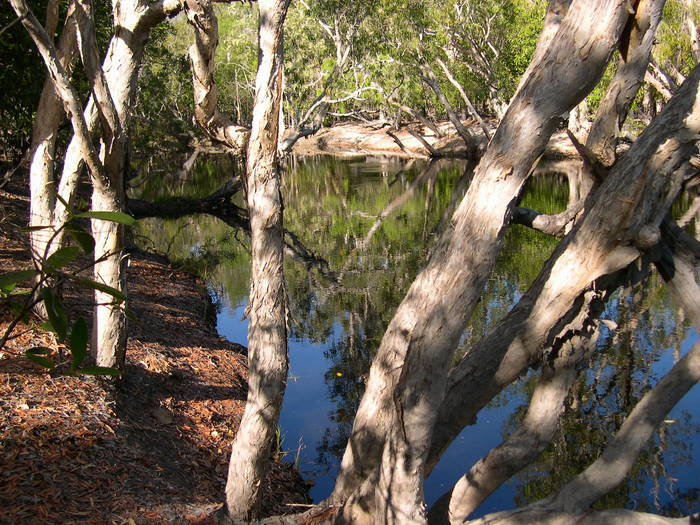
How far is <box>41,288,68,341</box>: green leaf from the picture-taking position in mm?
1216


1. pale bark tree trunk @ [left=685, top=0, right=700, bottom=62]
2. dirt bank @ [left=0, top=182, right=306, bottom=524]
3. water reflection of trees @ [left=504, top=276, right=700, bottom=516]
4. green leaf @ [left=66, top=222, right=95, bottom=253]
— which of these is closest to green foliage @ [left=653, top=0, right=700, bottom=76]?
pale bark tree trunk @ [left=685, top=0, right=700, bottom=62]

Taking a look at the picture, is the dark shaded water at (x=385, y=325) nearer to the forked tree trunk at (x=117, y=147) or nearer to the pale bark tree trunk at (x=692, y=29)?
the forked tree trunk at (x=117, y=147)

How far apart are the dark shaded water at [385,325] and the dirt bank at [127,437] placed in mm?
929

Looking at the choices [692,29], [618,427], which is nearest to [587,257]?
[618,427]

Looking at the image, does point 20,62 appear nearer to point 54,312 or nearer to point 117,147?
point 117,147

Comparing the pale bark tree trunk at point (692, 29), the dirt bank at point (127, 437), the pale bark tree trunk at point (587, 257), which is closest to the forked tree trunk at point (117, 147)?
the dirt bank at point (127, 437)

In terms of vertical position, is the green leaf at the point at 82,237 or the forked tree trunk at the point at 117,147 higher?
the forked tree trunk at the point at 117,147

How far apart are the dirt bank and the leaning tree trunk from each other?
417 millimetres

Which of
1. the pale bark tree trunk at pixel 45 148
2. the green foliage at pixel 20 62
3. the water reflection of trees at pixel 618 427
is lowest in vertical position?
the water reflection of trees at pixel 618 427

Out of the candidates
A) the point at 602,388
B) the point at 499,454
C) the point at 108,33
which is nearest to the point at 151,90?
the point at 108,33

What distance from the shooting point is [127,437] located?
14.6 ft

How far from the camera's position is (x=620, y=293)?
35.2 ft

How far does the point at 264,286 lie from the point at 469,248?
41.2 inches

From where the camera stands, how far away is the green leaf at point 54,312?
1.22m
